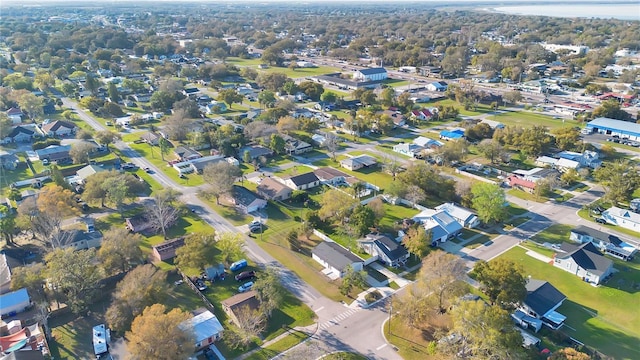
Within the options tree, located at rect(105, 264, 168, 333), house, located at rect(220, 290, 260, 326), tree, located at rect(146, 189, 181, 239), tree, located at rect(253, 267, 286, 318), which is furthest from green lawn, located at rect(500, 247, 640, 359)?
tree, located at rect(146, 189, 181, 239)

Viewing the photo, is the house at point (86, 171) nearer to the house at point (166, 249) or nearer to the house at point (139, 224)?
the house at point (139, 224)

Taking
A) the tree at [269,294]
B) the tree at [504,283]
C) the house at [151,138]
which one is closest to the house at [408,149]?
the tree at [504,283]

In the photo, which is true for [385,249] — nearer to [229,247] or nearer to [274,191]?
[229,247]

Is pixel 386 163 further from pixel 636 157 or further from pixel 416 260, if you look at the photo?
pixel 636 157

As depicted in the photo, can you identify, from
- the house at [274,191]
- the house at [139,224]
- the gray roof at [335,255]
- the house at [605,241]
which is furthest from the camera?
the house at [274,191]

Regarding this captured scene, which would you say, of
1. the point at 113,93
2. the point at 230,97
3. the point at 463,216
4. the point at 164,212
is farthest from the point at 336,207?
the point at 113,93

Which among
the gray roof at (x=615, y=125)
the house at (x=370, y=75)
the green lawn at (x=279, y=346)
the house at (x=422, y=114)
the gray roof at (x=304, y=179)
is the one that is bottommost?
the green lawn at (x=279, y=346)
